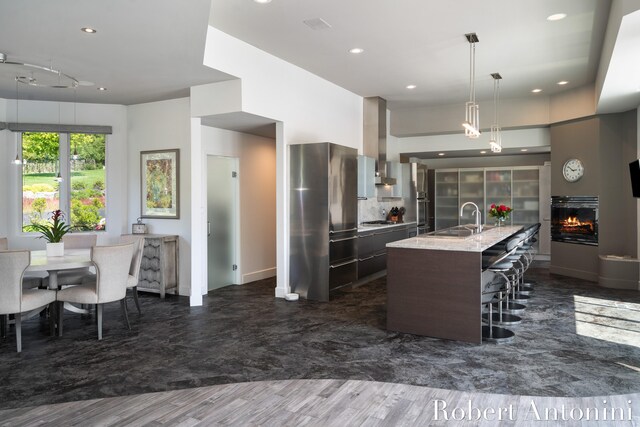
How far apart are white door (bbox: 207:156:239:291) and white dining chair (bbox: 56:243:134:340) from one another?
194 cm

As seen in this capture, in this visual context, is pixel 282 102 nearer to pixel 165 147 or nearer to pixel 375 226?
pixel 165 147

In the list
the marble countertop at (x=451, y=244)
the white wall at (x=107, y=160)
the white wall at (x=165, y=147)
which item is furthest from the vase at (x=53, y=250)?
the marble countertop at (x=451, y=244)

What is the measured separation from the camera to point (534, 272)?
8141 mm

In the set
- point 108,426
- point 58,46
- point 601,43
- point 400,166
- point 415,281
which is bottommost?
point 108,426

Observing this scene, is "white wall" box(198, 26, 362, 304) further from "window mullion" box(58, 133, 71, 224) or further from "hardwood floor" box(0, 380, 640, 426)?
"hardwood floor" box(0, 380, 640, 426)

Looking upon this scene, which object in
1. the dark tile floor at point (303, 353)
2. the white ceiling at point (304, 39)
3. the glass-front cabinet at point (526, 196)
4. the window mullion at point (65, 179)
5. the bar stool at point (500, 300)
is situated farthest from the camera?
the glass-front cabinet at point (526, 196)

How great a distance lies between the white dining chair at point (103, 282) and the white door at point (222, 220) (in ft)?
6.36

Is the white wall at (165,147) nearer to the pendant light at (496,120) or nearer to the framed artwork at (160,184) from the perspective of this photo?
the framed artwork at (160,184)

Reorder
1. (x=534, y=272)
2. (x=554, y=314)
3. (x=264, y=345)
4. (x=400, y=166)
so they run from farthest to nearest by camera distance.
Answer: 1. (x=400, y=166)
2. (x=534, y=272)
3. (x=554, y=314)
4. (x=264, y=345)

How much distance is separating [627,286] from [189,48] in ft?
22.7

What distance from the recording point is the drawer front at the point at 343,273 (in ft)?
19.5

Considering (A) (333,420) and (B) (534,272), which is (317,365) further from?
(B) (534,272)

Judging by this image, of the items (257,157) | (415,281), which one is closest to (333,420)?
(415,281)

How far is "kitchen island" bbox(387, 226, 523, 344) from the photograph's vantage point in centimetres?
402
